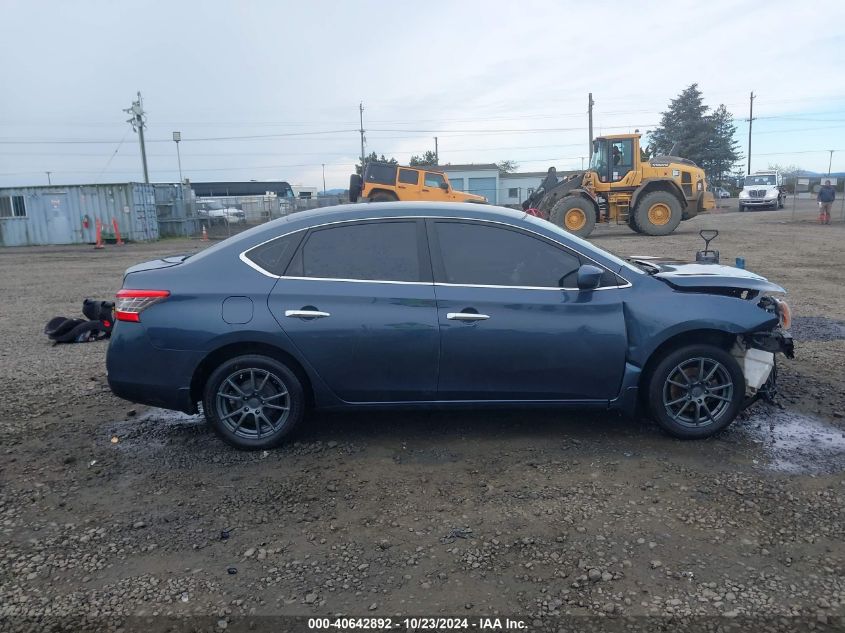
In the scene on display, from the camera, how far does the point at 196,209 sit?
32.0 m

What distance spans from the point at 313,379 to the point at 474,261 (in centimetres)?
135

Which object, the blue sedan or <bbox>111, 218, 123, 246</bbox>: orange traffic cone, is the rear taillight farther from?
<bbox>111, 218, 123, 246</bbox>: orange traffic cone

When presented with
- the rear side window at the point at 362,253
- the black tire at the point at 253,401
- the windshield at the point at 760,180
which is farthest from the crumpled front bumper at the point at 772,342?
the windshield at the point at 760,180

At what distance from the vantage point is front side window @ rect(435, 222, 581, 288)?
14.2 feet

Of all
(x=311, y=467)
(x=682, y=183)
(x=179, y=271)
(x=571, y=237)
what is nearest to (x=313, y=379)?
(x=311, y=467)

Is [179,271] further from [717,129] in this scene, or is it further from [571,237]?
[717,129]

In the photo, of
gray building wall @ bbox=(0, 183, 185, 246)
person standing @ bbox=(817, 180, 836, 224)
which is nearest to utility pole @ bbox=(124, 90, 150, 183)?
gray building wall @ bbox=(0, 183, 185, 246)

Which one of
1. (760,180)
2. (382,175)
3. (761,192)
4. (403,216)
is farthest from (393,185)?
(760,180)

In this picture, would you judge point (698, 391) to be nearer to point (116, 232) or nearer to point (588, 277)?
point (588, 277)

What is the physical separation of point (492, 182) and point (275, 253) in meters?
51.6

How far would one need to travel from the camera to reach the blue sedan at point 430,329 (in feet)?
13.8

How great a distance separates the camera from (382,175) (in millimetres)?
24062

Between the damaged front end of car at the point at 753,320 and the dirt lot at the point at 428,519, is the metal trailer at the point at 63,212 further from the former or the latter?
the damaged front end of car at the point at 753,320

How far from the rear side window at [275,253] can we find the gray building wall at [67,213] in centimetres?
2523
